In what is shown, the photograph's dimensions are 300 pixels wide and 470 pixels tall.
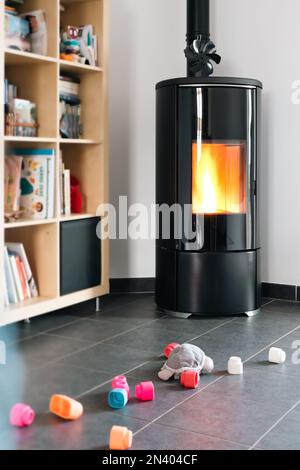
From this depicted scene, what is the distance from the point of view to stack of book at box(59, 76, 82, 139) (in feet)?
10.2

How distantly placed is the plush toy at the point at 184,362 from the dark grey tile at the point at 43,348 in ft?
1.39

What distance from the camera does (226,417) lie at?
1925 mm

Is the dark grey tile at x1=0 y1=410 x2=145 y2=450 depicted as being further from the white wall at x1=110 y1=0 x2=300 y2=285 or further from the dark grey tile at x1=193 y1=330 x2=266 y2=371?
the white wall at x1=110 y1=0 x2=300 y2=285

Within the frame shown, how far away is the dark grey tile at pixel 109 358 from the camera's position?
7.79 feet

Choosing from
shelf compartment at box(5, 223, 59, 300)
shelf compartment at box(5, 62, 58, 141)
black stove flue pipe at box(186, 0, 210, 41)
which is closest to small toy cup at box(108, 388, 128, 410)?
shelf compartment at box(5, 223, 59, 300)

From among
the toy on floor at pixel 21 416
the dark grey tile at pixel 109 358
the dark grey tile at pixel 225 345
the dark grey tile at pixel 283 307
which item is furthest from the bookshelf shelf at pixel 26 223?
the dark grey tile at pixel 283 307

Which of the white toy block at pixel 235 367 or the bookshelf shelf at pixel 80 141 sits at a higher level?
the bookshelf shelf at pixel 80 141

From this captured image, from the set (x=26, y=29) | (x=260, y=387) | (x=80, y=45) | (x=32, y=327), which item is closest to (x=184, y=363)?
(x=260, y=387)

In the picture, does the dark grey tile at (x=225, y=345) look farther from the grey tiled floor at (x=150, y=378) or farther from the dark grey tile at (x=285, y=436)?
the dark grey tile at (x=285, y=436)

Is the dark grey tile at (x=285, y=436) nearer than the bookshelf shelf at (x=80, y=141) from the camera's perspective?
Yes

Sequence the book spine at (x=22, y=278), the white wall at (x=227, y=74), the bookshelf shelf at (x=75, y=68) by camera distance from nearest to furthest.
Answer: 1. the book spine at (x=22, y=278)
2. the bookshelf shelf at (x=75, y=68)
3. the white wall at (x=227, y=74)

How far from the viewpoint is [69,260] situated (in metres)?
3.08
